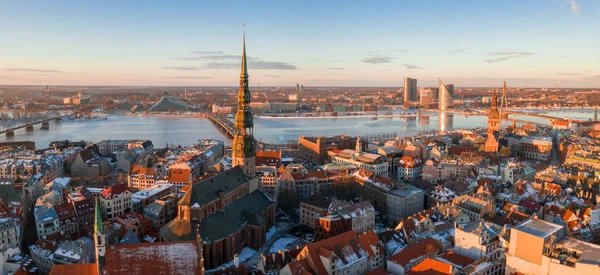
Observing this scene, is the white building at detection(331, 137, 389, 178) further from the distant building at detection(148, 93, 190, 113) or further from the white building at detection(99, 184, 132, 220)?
the distant building at detection(148, 93, 190, 113)

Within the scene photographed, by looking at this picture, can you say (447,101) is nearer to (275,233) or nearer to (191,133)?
(191,133)

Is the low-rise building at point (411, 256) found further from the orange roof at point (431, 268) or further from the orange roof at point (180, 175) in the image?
the orange roof at point (180, 175)

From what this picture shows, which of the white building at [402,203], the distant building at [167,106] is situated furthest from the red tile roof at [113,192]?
the distant building at [167,106]

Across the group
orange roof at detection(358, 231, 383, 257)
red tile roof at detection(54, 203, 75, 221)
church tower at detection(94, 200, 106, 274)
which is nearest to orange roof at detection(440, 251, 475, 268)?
orange roof at detection(358, 231, 383, 257)

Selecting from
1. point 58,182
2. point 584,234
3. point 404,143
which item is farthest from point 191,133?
point 584,234

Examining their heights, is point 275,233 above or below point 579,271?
below

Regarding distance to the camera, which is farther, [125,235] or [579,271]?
[125,235]

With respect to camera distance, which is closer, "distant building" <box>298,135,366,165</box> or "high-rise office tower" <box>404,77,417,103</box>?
"distant building" <box>298,135,366,165</box>

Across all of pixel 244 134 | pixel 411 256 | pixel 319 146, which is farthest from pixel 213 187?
pixel 319 146
